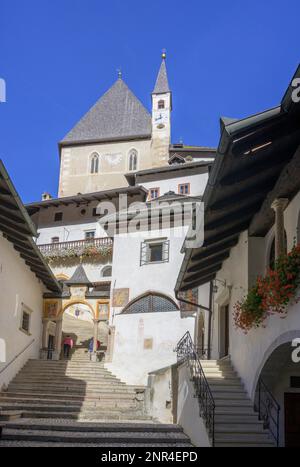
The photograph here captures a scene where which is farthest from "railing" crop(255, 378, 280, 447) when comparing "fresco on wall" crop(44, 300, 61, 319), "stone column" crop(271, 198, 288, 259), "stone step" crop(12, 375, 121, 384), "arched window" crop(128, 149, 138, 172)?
"arched window" crop(128, 149, 138, 172)

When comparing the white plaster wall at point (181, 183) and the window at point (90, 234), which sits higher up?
the white plaster wall at point (181, 183)

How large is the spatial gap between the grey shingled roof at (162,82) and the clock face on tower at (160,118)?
2.32 metres

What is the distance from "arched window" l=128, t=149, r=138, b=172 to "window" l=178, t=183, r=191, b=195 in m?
9.62

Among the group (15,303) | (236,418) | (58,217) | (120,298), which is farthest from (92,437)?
(58,217)

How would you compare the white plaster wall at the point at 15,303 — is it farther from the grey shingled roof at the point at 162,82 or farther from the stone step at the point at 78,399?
the grey shingled roof at the point at 162,82

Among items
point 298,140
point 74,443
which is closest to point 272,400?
point 74,443

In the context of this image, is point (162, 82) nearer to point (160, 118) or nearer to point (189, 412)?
point (160, 118)

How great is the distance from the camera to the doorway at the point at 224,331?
51.0ft

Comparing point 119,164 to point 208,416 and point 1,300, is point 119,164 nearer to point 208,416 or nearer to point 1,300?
point 1,300

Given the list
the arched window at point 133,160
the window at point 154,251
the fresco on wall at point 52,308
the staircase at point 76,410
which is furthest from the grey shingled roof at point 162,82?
the staircase at point 76,410

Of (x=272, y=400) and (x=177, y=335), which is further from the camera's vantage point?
(x=177, y=335)

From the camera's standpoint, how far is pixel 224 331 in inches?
621

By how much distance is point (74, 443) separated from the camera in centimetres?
1152
